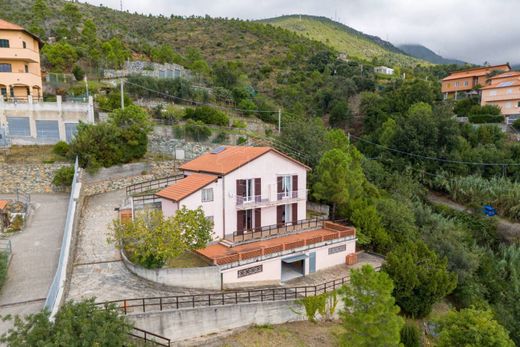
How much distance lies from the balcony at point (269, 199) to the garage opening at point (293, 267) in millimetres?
3988

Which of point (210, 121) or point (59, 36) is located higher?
point (59, 36)

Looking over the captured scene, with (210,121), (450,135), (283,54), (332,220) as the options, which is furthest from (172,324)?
(283,54)

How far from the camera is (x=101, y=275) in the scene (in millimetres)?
16672

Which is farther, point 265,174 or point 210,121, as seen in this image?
point 210,121

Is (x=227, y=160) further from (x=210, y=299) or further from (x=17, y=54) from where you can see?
(x=17, y=54)

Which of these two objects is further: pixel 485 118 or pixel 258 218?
pixel 485 118

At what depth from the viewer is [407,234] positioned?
2609 cm

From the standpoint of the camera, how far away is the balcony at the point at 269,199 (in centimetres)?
2250

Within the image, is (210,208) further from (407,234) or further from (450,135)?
(450,135)

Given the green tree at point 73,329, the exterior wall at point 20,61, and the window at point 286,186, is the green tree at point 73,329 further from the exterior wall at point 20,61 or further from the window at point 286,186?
the exterior wall at point 20,61

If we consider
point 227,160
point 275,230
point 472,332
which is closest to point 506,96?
point 275,230

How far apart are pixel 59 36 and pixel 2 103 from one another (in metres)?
32.4

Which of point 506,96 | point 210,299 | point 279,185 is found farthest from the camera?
point 506,96

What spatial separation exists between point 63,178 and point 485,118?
51594 millimetres
